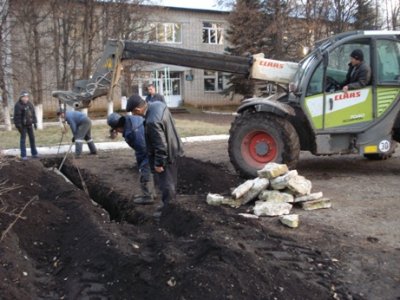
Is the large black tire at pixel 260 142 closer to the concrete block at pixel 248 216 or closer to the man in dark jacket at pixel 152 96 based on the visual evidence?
the concrete block at pixel 248 216

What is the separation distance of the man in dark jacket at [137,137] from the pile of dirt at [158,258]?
0.88 m

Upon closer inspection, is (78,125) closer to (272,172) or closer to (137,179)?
(137,179)

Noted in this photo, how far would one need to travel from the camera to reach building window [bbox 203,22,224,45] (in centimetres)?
3866

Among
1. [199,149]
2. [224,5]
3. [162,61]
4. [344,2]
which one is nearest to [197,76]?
[224,5]

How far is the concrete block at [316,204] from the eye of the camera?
22.9ft

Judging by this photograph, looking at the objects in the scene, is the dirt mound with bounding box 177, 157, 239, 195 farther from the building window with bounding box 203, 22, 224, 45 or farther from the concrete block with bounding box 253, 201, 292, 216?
the building window with bounding box 203, 22, 224, 45

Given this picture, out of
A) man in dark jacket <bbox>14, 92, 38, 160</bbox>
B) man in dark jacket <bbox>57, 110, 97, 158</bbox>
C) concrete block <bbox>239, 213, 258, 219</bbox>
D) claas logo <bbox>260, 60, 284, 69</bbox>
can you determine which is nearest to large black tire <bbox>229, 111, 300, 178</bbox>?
claas logo <bbox>260, 60, 284, 69</bbox>

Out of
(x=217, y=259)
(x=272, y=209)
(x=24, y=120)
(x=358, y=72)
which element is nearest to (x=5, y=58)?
(x=24, y=120)

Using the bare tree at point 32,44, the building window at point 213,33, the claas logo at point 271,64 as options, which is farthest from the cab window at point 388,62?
the building window at point 213,33

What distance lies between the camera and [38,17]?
22656 mm

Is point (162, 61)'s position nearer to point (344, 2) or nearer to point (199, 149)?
point (199, 149)

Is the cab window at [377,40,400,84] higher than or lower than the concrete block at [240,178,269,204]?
higher

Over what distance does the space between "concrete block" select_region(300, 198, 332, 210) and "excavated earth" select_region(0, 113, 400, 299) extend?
0.13m

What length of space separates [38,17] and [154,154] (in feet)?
60.6
